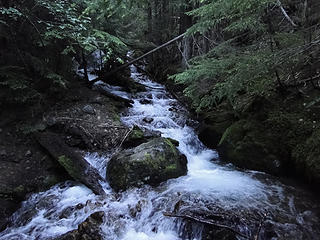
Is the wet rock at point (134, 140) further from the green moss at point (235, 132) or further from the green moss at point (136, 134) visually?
the green moss at point (235, 132)

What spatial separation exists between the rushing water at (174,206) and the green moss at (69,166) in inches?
8.0

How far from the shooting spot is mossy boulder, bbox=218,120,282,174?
601cm

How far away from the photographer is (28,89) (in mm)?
6645

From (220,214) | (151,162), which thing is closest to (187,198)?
(220,214)

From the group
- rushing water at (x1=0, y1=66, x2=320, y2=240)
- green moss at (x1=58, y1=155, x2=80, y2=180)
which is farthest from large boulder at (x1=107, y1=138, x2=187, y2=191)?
green moss at (x1=58, y1=155, x2=80, y2=180)

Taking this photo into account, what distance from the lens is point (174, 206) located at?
4.69m

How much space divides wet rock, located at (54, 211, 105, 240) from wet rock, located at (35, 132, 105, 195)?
1.04 m

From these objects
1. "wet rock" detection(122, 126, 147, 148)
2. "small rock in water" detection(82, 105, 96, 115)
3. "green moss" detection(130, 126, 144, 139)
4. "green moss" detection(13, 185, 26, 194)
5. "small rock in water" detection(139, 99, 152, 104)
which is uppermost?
"small rock in water" detection(139, 99, 152, 104)

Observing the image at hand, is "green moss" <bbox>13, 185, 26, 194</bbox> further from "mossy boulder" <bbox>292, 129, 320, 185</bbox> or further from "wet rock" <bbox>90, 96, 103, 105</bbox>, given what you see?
"mossy boulder" <bbox>292, 129, 320, 185</bbox>

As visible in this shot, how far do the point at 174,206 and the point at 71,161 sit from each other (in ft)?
9.38

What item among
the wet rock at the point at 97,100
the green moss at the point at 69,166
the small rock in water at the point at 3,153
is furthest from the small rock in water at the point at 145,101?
the small rock in water at the point at 3,153

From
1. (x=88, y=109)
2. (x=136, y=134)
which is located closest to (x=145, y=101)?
(x=88, y=109)

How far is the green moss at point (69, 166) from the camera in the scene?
579 cm

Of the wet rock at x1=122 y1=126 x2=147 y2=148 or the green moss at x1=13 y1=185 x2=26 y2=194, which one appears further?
the wet rock at x1=122 y1=126 x2=147 y2=148
